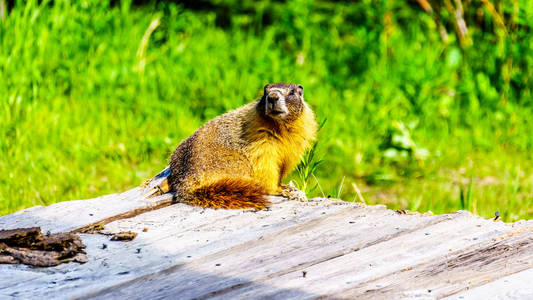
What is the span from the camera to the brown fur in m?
3.57

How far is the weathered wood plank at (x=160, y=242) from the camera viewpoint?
243 centimetres

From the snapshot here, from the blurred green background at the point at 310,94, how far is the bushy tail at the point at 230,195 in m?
0.73

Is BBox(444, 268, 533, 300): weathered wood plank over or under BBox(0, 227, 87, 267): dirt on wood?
under

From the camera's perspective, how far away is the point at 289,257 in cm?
262

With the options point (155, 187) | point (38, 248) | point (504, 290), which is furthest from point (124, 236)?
point (504, 290)

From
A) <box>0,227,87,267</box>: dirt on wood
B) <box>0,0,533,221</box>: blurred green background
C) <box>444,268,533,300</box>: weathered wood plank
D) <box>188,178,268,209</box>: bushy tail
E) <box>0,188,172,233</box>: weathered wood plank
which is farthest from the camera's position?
A: <box>0,0,533,221</box>: blurred green background

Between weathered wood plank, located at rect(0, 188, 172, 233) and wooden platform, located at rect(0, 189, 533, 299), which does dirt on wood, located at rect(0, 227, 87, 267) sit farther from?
weathered wood plank, located at rect(0, 188, 172, 233)

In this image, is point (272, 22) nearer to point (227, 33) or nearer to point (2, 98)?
point (227, 33)

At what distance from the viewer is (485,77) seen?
6.31m

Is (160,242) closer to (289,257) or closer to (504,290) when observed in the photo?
(289,257)

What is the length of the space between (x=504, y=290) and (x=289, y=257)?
2.54 feet

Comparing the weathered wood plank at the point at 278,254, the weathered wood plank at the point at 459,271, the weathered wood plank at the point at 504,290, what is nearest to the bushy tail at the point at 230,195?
the weathered wood plank at the point at 278,254

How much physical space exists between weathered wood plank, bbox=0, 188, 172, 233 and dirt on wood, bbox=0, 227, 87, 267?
29cm

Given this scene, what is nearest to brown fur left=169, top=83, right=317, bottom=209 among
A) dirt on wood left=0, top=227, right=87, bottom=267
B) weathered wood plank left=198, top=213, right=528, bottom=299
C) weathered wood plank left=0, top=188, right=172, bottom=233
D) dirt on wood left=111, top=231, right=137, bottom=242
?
weathered wood plank left=0, top=188, right=172, bottom=233
